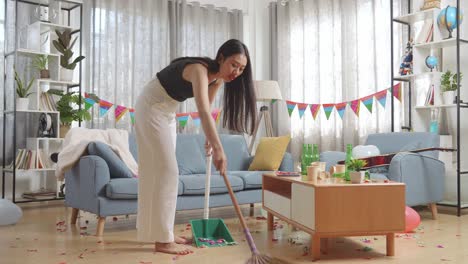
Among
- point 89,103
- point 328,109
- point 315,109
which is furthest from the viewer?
point 315,109

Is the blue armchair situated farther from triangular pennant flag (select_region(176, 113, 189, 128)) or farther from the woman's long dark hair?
triangular pennant flag (select_region(176, 113, 189, 128))

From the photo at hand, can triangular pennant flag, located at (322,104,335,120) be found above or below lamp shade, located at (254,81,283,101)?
below

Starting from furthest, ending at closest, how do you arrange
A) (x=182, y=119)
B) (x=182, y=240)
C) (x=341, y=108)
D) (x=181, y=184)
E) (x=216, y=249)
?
1. (x=182, y=119)
2. (x=341, y=108)
3. (x=181, y=184)
4. (x=182, y=240)
5. (x=216, y=249)

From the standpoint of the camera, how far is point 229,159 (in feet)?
14.7

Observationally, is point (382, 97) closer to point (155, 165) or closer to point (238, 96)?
point (238, 96)

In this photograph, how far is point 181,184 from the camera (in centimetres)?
353

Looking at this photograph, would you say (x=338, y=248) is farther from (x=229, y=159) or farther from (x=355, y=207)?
(x=229, y=159)

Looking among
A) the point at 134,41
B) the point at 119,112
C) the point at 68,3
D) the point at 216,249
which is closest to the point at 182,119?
the point at 119,112

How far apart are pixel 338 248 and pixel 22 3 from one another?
402 centimetres

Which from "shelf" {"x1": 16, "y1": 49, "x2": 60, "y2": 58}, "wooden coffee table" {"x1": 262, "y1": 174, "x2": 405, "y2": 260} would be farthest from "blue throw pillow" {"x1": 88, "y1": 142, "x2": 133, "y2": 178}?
"shelf" {"x1": 16, "y1": 49, "x2": 60, "y2": 58}

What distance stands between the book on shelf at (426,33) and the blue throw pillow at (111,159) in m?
2.97

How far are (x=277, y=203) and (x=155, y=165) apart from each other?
0.98m

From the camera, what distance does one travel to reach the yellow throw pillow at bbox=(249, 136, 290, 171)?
422cm

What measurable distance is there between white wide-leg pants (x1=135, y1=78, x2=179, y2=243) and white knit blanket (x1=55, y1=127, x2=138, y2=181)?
3.41ft
